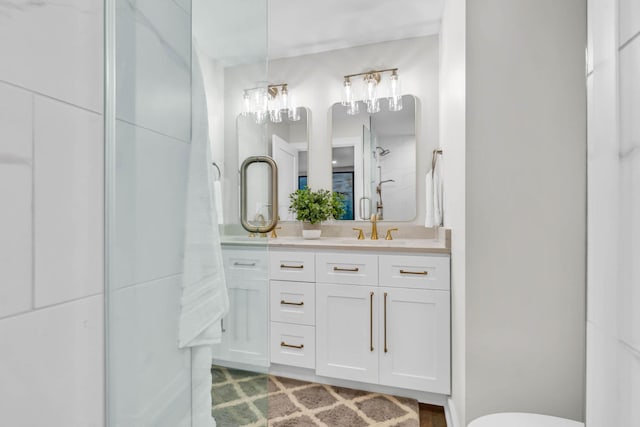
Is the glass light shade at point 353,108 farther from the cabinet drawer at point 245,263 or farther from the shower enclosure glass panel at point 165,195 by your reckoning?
the cabinet drawer at point 245,263

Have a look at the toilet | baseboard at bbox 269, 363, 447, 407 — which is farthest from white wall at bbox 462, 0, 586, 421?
baseboard at bbox 269, 363, 447, 407

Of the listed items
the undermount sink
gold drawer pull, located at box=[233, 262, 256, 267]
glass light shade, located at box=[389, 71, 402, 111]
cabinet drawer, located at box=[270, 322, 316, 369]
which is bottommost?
cabinet drawer, located at box=[270, 322, 316, 369]

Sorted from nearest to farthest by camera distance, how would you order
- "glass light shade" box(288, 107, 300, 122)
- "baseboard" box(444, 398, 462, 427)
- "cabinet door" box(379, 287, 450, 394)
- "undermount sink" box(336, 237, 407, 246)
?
"baseboard" box(444, 398, 462, 427) < "cabinet door" box(379, 287, 450, 394) < "undermount sink" box(336, 237, 407, 246) < "glass light shade" box(288, 107, 300, 122)

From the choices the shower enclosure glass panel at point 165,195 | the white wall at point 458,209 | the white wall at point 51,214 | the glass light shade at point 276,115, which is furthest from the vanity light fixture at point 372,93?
the white wall at point 51,214

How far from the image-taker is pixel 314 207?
2816mm

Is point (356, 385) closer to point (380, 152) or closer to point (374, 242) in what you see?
point (374, 242)

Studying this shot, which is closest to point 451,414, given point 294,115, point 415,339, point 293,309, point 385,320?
point 415,339

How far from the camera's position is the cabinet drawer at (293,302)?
2.25m

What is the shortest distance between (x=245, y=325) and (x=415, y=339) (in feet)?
4.94

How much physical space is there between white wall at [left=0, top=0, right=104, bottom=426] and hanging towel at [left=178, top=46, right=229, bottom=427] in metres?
0.16

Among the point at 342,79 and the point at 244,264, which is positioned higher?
the point at 342,79

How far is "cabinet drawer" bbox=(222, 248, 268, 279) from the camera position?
758 mm

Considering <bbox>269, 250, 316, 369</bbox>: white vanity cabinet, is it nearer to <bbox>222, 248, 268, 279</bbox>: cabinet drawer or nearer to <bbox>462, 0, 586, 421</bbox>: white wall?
<bbox>462, 0, 586, 421</bbox>: white wall

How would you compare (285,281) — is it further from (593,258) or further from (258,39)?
(593,258)
